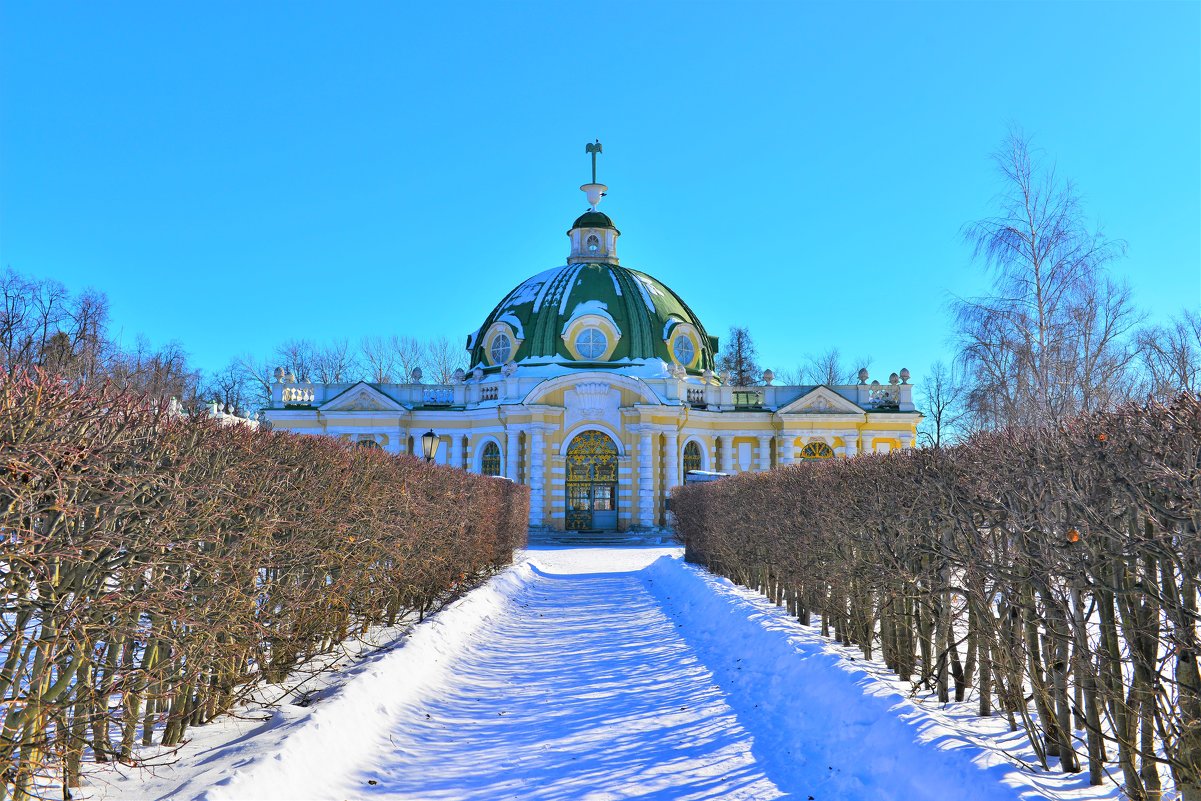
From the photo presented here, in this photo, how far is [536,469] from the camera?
3098cm

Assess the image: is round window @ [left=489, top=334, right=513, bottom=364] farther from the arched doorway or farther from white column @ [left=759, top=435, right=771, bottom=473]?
white column @ [left=759, top=435, right=771, bottom=473]

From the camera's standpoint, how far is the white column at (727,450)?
33.8 m

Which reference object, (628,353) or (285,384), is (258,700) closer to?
(628,353)

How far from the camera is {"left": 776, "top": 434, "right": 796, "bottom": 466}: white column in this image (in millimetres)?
33444

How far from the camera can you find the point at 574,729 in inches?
269

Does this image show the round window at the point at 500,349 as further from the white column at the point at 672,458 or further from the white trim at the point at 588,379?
the white column at the point at 672,458

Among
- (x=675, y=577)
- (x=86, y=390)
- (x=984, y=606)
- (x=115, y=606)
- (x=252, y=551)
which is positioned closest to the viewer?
(x=115, y=606)

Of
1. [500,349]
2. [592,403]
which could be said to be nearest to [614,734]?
[592,403]

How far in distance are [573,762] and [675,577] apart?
10.8 metres

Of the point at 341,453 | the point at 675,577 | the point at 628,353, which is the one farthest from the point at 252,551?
the point at 628,353

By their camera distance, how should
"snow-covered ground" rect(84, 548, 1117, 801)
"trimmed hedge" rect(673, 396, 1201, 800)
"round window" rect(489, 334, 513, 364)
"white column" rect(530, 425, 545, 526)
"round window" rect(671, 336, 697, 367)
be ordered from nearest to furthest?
"trimmed hedge" rect(673, 396, 1201, 800)
"snow-covered ground" rect(84, 548, 1117, 801)
"white column" rect(530, 425, 545, 526)
"round window" rect(489, 334, 513, 364)
"round window" rect(671, 336, 697, 367)

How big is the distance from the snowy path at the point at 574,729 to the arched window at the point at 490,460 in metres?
22.2

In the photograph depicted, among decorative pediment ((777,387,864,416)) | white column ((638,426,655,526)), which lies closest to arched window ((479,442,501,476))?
white column ((638,426,655,526))

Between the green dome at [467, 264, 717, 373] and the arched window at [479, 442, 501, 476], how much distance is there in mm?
3697
